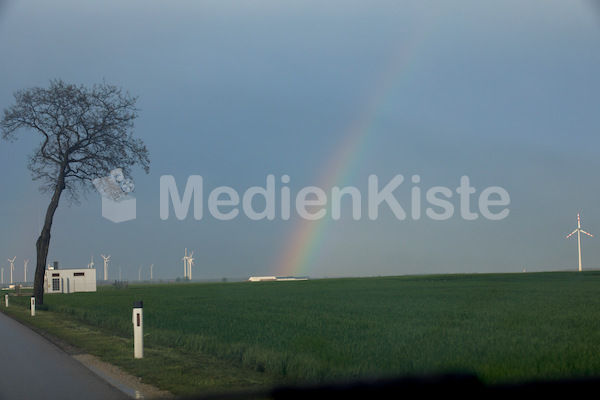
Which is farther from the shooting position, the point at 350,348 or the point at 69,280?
the point at 69,280

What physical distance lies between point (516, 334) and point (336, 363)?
21.2 feet

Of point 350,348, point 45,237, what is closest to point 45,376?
point 350,348

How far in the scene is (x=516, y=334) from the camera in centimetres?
1444

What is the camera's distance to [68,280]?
73.1 meters

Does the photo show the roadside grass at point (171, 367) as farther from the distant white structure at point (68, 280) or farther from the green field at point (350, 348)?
the distant white structure at point (68, 280)

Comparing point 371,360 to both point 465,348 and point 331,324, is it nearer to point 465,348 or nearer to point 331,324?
point 465,348

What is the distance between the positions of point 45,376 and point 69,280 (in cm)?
6843

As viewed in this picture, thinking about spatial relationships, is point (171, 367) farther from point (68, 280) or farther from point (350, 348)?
point (68, 280)

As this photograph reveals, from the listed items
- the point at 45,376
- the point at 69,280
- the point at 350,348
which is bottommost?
the point at 69,280

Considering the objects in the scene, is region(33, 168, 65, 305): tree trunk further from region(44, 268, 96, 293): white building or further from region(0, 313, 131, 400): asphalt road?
region(44, 268, 96, 293): white building

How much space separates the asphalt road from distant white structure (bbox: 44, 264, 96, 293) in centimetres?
6206

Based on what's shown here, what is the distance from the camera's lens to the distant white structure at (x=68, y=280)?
2820 inches

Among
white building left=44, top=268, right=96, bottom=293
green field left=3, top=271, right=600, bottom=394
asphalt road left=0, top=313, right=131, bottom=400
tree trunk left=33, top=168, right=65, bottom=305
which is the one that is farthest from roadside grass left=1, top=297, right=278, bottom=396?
white building left=44, top=268, right=96, bottom=293

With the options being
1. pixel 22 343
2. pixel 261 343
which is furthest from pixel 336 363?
pixel 22 343
